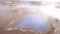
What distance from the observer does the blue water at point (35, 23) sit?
2.69ft

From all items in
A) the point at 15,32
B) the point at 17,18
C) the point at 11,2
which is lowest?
the point at 15,32

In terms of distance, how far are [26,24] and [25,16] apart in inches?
2.6

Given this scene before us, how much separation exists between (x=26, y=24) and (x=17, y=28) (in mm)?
78

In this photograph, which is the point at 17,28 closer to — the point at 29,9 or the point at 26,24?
the point at 26,24

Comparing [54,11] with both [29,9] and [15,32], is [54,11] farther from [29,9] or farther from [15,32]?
[15,32]

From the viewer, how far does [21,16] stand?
32.9 inches

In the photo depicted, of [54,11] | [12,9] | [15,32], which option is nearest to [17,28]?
[15,32]

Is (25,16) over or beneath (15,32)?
over

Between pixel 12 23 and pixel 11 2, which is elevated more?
pixel 11 2

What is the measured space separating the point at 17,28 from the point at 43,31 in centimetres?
21

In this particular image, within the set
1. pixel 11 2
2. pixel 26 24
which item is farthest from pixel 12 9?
pixel 26 24

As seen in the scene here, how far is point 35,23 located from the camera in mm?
822

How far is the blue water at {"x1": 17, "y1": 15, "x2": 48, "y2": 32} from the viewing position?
820mm

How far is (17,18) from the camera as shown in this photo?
0.83 metres
